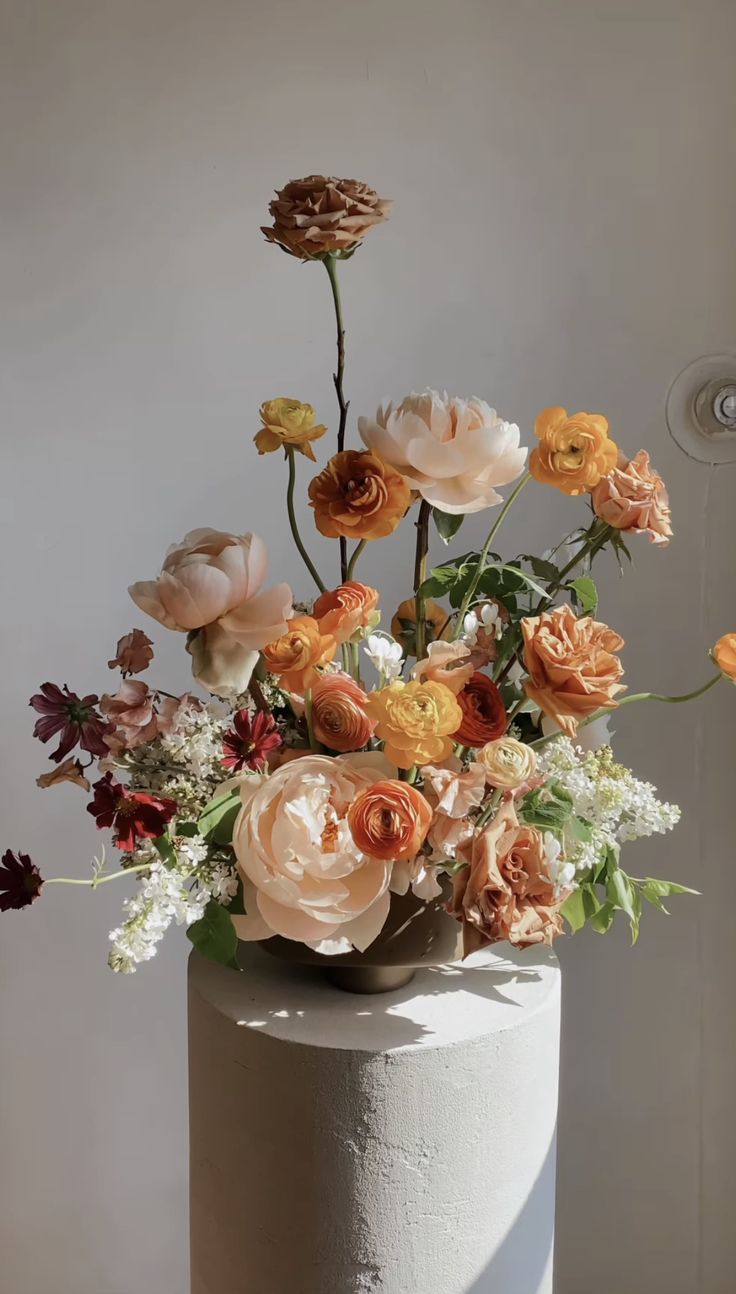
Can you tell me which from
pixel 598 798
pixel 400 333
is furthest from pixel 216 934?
pixel 400 333

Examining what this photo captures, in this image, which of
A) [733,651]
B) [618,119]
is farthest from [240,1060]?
[618,119]

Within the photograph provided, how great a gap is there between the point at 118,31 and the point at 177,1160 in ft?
4.81

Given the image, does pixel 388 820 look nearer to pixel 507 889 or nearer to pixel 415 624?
pixel 507 889

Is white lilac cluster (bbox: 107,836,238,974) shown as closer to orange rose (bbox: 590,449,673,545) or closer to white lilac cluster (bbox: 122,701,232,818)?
white lilac cluster (bbox: 122,701,232,818)

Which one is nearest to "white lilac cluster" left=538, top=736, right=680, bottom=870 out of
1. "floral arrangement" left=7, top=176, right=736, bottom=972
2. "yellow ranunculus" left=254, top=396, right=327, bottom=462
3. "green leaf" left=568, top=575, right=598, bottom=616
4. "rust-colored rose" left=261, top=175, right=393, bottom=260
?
"floral arrangement" left=7, top=176, right=736, bottom=972

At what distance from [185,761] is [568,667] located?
30 cm

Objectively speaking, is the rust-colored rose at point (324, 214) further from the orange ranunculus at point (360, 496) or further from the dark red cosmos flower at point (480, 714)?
the dark red cosmos flower at point (480, 714)

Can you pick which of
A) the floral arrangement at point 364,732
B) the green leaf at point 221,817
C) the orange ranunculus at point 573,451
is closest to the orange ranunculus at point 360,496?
the floral arrangement at point 364,732

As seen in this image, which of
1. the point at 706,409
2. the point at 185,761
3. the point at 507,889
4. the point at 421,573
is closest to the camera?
the point at 507,889

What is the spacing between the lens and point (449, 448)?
84 cm

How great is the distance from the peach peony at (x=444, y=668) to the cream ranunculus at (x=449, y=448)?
11 centimetres

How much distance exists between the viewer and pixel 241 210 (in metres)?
1.42

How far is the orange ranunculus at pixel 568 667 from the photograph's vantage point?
2.57ft

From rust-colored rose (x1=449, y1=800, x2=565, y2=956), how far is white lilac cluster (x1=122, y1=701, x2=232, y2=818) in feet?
0.68
